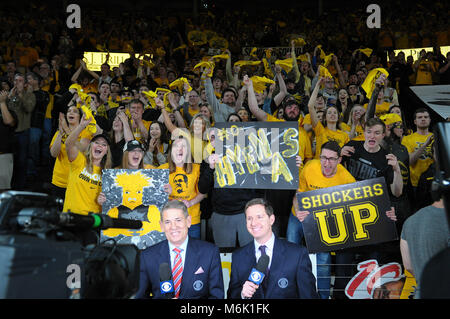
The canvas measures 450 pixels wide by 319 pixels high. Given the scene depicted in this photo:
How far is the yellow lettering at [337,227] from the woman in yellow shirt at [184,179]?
1108mm

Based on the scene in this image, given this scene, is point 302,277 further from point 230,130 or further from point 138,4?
point 138,4

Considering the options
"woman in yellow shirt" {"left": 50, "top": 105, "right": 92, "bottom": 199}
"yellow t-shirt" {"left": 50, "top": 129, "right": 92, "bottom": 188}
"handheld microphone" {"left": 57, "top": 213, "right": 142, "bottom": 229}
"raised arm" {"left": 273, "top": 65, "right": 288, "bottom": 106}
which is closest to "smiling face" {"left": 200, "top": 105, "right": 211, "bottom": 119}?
"raised arm" {"left": 273, "top": 65, "right": 288, "bottom": 106}

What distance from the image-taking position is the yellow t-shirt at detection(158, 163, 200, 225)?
479 centimetres

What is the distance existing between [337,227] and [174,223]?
1.52 meters

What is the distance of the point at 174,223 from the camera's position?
139 inches

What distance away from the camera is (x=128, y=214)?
432cm

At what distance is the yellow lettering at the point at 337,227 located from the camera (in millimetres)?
4348

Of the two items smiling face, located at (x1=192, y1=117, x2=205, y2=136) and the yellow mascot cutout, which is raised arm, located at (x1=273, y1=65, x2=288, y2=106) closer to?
smiling face, located at (x1=192, y1=117, x2=205, y2=136)

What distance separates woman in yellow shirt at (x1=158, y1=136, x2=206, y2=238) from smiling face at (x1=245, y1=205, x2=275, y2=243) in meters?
1.25

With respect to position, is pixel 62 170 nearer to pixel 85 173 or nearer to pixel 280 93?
pixel 85 173

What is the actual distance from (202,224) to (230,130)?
41.4 inches

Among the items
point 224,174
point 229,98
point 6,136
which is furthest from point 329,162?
point 6,136

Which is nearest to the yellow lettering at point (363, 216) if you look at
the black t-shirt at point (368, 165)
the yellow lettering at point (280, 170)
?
the black t-shirt at point (368, 165)
